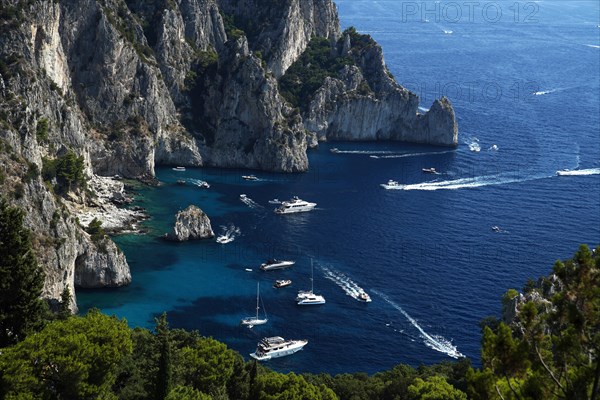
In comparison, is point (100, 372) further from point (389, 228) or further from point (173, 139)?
point (173, 139)

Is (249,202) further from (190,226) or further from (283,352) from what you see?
(283,352)

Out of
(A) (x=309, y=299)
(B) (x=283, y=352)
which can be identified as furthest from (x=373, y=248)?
(B) (x=283, y=352)

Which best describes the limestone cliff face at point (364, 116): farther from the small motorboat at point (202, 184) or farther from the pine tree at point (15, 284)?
the pine tree at point (15, 284)

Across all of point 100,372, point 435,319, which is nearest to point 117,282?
point 435,319

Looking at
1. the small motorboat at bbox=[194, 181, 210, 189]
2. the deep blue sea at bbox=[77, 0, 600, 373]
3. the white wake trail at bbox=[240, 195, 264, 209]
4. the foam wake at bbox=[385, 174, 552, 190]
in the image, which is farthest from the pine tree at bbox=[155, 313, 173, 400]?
the foam wake at bbox=[385, 174, 552, 190]

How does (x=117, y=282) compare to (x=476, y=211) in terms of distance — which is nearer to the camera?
(x=117, y=282)

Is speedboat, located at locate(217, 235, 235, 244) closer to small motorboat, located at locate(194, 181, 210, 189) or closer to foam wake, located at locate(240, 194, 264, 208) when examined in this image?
foam wake, located at locate(240, 194, 264, 208)
